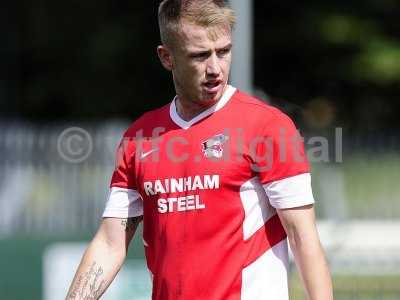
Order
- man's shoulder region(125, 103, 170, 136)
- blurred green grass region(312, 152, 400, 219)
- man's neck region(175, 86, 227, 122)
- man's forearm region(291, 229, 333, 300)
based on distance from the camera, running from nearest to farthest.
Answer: man's forearm region(291, 229, 333, 300)
man's neck region(175, 86, 227, 122)
man's shoulder region(125, 103, 170, 136)
blurred green grass region(312, 152, 400, 219)

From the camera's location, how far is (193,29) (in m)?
4.13

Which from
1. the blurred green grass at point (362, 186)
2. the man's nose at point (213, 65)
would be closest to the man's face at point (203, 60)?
the man's nose at point (213, 65)

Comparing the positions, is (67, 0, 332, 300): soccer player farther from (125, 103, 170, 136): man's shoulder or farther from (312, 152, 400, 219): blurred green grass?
(312, 152, 400, 219): blurred green grass

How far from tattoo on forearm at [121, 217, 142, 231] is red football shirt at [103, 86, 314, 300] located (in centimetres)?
26

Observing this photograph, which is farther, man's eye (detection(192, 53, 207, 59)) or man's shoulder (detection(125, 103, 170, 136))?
Result: man's shoulder (detection(125, 103, 170, 136))

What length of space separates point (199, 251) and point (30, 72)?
63.4ft

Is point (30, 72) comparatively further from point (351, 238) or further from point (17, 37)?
point (351, 238)

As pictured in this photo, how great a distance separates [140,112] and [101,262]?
54.0 ft

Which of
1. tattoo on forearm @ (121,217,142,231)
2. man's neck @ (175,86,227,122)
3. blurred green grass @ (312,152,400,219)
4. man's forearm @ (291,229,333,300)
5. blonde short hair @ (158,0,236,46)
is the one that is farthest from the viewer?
blurred green grass @ (312,152,400,219)

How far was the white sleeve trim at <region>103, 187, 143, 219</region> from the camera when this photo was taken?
176 inches

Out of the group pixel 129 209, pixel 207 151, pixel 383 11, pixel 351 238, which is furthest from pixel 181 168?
pixel 383 11

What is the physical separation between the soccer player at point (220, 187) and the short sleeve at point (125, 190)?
0.10m

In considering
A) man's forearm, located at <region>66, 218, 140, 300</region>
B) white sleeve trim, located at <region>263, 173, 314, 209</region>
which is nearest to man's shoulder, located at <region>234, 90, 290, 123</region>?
white sleeve trim, located at <region>263, 173, 314, 209</region>

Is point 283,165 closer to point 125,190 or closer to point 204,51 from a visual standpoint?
point 204,51
